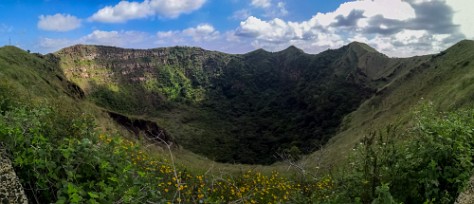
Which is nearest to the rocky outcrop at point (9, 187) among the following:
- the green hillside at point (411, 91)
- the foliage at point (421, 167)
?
the foliage at point (421, 167)

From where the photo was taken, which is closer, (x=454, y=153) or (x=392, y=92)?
(x=454, y=153)

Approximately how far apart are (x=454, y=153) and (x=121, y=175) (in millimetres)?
4530

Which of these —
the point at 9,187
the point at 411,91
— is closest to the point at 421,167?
the point at 9,187

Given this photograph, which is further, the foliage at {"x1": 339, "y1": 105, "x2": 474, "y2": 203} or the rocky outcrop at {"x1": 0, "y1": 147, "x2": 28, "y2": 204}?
the foliage at {"x1": 339, "y1": 105, "x2": 474, "y2": 203}

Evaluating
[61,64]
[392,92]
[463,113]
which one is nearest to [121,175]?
[463,113]

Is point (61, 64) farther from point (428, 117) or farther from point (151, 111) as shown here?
point (428, 117)

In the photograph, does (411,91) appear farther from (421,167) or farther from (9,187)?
(9,187)

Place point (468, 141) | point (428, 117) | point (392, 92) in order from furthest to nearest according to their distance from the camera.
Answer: point (392, 92) → point (428, 117) → point (468, 141)

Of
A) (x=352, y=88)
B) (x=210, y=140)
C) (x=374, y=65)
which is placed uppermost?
(x=374, y=65)

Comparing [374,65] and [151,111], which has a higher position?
[374,65]

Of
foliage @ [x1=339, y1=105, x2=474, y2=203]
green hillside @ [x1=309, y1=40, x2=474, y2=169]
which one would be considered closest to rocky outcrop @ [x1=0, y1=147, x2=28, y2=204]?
foliage @ [x1=339, y1=105, x2=474, y2=203]

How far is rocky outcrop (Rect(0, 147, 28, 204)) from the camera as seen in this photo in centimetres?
358

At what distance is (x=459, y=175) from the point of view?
4.96 meters

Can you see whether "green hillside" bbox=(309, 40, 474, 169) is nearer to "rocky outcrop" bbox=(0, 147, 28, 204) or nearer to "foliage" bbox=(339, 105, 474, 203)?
"foliage" bbox=(339, 105, 474, 203)
